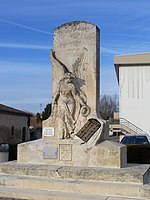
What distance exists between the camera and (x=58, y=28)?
8711 millimetres

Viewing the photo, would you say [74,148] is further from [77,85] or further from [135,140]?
[135,140]

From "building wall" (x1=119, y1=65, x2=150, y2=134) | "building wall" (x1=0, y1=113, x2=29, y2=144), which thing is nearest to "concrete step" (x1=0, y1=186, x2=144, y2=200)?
"building wall" (x1=0, y1=113, x2=29, y2=144)

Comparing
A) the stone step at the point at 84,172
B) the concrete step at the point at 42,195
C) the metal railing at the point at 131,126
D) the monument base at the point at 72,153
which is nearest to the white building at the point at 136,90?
the metal railing at the point at 131,126

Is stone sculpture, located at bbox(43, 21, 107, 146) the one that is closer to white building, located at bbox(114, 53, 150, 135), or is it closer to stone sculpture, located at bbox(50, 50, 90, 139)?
stone sculpture, located at bbox(50, 50, 90, 139)

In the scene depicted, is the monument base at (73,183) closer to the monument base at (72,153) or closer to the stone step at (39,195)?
the stone step at (39,195)

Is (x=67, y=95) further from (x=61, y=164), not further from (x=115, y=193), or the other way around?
(x=115, y=193)

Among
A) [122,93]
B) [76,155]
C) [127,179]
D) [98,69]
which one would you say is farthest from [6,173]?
[122,93]

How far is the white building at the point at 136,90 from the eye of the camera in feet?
119

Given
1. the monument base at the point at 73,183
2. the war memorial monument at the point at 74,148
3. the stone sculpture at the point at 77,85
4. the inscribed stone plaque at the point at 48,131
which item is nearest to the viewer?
the monument base at the point at 73,183

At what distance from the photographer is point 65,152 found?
7.88 meters

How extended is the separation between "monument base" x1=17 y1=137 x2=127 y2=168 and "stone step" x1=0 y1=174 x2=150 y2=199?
0.83m

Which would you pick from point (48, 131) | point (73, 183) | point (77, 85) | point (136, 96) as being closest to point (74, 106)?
point (77, 85)

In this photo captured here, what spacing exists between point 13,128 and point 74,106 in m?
27.7

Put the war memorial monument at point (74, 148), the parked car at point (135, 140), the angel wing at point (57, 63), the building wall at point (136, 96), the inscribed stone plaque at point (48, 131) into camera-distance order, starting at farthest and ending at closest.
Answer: the building wall at point (136, 96), the parked car at point (135, 140), the angel wing at point (57, 63), the inscribed stone plaque at point (48, 131), the war memorial monument at point (74, 148)
